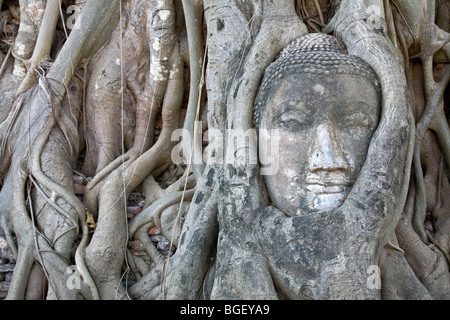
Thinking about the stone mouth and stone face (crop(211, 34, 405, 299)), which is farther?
the stone mouth

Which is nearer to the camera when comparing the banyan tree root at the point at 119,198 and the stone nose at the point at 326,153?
the stone nose at the point at 326,153

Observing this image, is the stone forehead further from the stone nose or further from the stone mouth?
the stone mouth

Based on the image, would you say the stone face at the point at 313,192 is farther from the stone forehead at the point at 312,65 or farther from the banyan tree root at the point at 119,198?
the banyan tree root at the point at 119,198

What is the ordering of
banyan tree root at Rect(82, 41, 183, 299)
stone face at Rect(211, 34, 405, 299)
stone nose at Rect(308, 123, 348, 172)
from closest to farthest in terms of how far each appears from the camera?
stone face at Rect(211, 34, 405, 299) → stone nose at Rect(308, 123, 348, 172) → banyan tree root at Rect(82, 41, 183, 299)

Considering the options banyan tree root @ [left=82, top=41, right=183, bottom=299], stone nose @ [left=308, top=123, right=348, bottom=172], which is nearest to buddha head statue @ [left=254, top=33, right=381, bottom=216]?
stone nose @ [left=308, top=123, right=348, bottom=172]

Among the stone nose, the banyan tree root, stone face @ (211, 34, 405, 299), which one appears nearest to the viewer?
stone face @ (211, 34, 405, 299)

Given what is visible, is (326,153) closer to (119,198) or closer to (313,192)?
(313,192)

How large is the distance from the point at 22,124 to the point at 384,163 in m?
2.24

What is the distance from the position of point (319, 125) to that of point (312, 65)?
29 centimetres

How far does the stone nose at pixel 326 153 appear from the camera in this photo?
2242 mm

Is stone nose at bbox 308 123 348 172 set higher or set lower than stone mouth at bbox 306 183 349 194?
higher

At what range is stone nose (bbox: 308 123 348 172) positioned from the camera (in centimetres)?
224

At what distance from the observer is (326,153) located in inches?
88.4

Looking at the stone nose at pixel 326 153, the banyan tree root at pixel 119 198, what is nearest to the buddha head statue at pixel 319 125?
the stone nose at pixel 326 153
